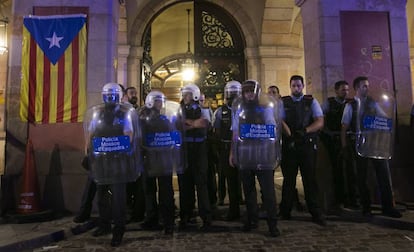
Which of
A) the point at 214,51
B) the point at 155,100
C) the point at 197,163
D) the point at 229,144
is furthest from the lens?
the point at 214,51

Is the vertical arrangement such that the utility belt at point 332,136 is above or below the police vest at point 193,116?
below

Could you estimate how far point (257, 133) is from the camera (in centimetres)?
414

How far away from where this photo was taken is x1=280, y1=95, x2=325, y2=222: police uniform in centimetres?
469

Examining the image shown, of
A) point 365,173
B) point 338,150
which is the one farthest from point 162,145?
point 365,173

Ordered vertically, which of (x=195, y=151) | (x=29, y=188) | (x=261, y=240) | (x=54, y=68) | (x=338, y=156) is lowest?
(x=261, y=240)

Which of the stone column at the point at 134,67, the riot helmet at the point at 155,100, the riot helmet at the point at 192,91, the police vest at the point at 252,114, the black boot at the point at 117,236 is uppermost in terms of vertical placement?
the stone column at the point at 134,67

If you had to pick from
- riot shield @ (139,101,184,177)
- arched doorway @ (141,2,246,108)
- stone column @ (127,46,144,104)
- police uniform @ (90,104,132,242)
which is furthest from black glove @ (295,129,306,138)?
stone column @ (127,46,144,104)

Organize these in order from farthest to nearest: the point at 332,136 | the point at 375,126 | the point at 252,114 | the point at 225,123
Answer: the point at 332,136 → the point at 225,123 → the point at 375,126 → the point at 252,114

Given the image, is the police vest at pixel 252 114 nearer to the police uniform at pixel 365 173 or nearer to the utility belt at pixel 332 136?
the police uniform at pixel 365 173

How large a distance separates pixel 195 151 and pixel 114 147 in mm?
1132

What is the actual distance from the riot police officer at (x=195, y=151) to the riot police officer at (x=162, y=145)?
24cm

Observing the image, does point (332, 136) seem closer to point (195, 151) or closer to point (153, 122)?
point (195, 151)

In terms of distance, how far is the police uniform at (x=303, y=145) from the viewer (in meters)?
4.69

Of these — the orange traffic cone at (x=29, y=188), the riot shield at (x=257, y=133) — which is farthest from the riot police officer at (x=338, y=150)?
the orange traffic cone at (x=29, y=188)
